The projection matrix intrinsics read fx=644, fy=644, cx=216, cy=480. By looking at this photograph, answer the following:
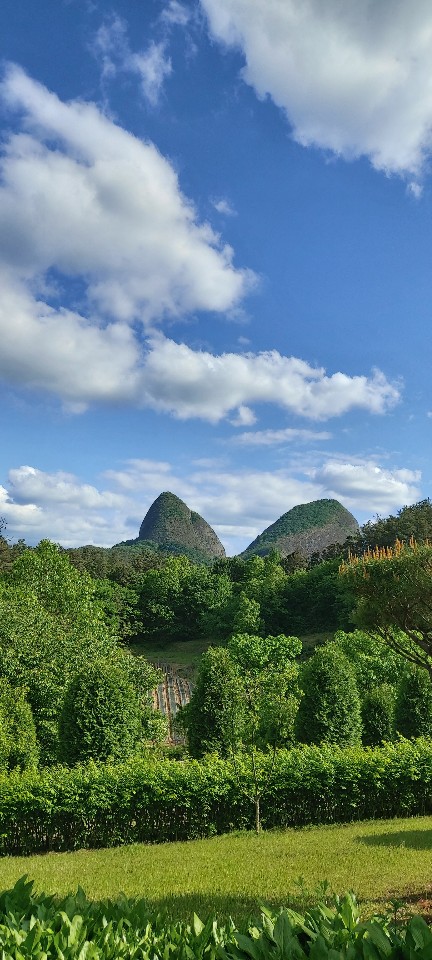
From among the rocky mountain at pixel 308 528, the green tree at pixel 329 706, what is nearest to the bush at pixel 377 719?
the green tree at pixel 329 706

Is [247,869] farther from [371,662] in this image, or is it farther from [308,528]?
[308,528]

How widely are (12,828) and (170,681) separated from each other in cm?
3172

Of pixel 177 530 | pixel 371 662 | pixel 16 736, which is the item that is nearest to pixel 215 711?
pixel 16 736

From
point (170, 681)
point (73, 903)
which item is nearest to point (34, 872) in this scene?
point (73, 903)

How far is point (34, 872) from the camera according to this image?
9.93m

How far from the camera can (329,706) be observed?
1772cm

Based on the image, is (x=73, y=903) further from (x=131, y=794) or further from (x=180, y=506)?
(x=180, y=506)

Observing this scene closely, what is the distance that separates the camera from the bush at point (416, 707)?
18.8 m

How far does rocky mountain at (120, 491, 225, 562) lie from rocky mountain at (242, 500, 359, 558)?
9.91m

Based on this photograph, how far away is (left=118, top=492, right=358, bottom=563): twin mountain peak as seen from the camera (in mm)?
144375

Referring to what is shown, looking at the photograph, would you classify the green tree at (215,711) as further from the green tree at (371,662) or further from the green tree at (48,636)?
the green tree at (371,662)

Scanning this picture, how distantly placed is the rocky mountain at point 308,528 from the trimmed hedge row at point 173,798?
12622 cm

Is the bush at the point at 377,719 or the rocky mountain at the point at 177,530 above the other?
the rocky mountain at the point at 177,530

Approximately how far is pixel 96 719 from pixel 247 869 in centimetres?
716
